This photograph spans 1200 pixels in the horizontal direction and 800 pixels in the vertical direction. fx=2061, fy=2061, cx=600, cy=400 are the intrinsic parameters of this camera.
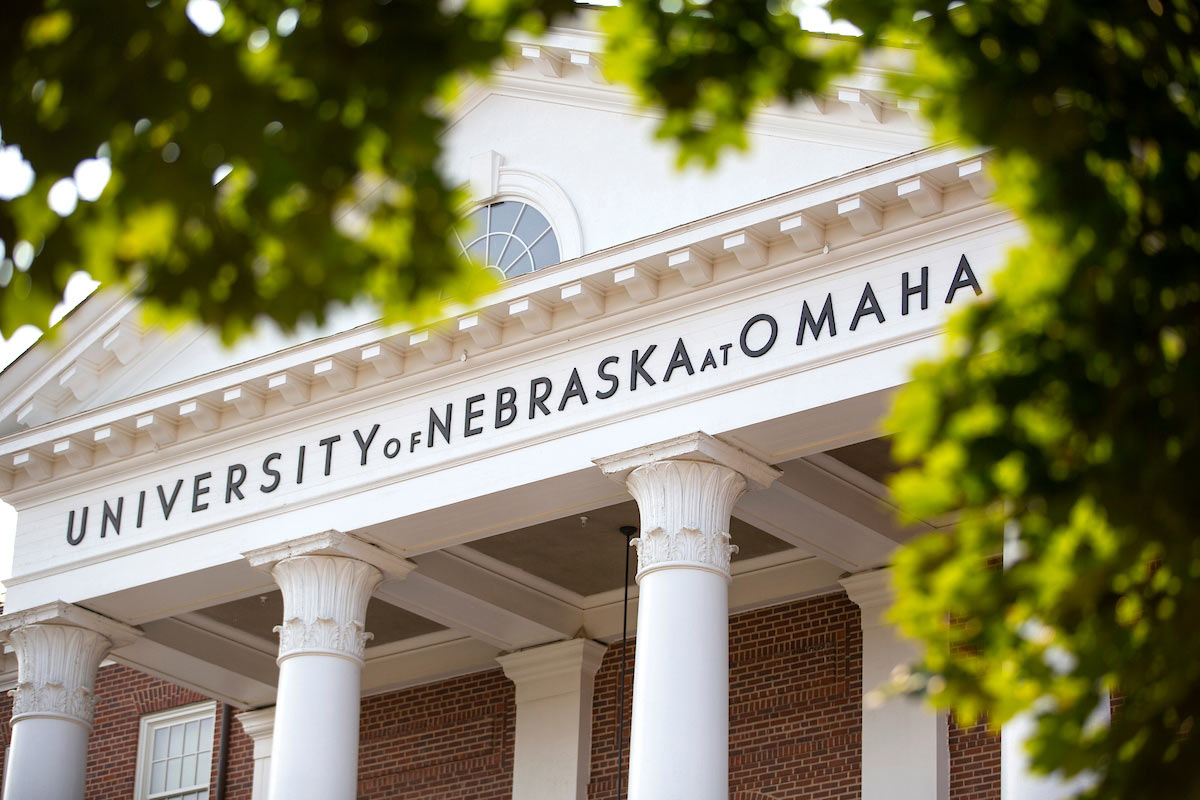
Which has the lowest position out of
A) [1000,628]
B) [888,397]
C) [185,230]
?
[1000,628]

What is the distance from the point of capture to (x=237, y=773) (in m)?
27.3

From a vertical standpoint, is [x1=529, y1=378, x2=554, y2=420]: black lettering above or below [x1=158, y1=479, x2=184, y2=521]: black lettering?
above

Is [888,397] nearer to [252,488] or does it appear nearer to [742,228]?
[742,228]

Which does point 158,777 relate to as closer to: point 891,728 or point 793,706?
point 793,706

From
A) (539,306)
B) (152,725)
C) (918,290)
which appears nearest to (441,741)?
(152,725)

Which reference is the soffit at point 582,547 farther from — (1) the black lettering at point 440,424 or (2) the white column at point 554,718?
(1) the black lettering at point 440,424

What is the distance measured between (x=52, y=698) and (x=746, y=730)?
24.9ft

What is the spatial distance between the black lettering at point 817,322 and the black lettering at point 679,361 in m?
1.11

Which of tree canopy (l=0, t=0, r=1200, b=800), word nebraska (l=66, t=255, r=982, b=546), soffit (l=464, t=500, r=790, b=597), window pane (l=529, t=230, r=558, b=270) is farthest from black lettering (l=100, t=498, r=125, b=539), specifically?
tree canopy (l=0, t=0, r=1200, b=800)

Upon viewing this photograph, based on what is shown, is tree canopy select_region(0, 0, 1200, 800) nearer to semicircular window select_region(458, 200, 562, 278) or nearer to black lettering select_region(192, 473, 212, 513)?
semicircular window select_region(458, 200, 562, 278)

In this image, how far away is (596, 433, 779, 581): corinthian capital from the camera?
18141 mm

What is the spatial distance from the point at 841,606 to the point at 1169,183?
15808 millimetres

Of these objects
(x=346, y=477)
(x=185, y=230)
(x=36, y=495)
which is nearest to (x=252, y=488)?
(x=346, y=477)

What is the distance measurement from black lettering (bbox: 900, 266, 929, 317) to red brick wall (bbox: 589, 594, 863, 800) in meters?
5.64
